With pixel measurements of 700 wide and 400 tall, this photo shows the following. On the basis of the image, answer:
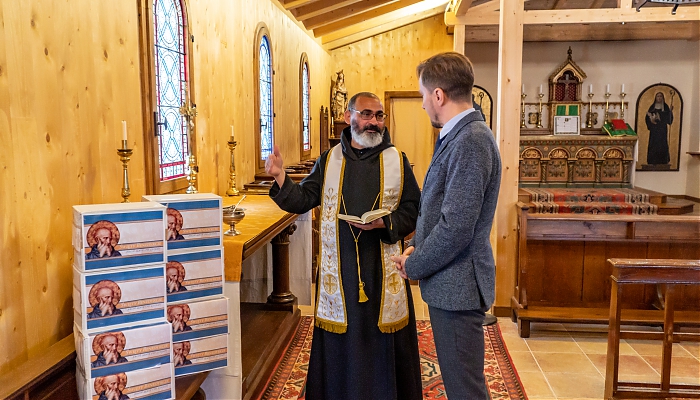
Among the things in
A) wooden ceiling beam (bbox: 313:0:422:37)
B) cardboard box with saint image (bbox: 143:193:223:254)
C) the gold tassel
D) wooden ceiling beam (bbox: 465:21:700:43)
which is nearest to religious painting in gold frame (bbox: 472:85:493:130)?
wooden ceiling beam (bbox: 465:21:700:43)

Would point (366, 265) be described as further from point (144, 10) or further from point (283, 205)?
point (144, 10)

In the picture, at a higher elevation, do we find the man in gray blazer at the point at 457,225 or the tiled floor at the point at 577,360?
the man in gray blazer at the point at 457,225

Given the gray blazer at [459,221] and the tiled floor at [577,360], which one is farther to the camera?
the tiled floor at [577,360]

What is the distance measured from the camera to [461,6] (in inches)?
303

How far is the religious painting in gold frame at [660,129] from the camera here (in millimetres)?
10836

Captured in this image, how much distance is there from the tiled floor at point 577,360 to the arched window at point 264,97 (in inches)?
115

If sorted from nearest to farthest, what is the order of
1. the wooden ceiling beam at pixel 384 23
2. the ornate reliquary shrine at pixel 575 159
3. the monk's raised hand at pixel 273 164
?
the monk's raised hand at pixel 273 164
the wooden ceiling beam at pixel 384 23
the ornate reliquary shrine at pixel 575 159

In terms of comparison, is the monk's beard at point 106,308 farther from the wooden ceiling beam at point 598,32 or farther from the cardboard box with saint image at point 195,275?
the wooden ceiling beam at point 598,32

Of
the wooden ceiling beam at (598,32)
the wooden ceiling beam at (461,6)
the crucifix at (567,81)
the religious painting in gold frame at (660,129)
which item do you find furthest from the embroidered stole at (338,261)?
the religious painting in gold frame at (660,129)

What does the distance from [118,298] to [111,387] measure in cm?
32

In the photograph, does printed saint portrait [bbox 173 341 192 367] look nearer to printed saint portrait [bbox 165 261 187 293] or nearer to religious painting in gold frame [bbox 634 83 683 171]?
printed saint portrait [bbox 165 261 187 293]

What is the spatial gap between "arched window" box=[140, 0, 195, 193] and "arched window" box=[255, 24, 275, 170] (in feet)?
5.82

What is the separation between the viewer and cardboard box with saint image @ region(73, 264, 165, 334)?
2.01 meters

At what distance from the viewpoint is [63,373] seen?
2.13 metres
